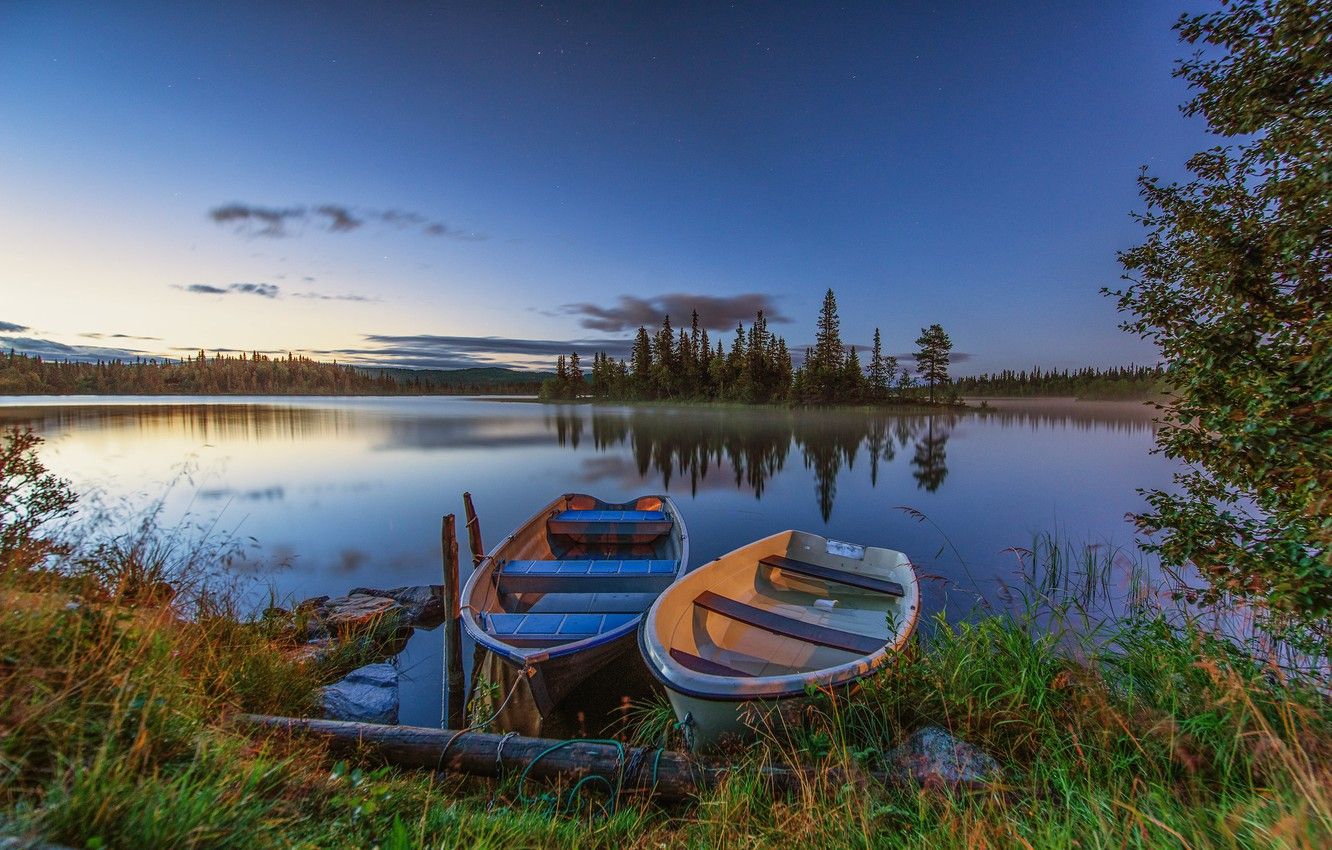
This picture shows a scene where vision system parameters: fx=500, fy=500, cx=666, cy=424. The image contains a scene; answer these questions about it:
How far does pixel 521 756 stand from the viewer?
367cm

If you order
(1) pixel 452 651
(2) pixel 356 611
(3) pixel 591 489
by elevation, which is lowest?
(3) pixel 591 489

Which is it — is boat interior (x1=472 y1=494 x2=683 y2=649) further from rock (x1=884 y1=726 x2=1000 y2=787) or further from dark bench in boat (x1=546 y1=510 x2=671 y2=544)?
rock (x1=884 y1=726 x2=1000 y2=787)

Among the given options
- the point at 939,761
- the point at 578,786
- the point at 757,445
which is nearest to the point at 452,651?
the point at 578,786

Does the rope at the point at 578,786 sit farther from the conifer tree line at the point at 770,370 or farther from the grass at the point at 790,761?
the conifer tree line at the point at 770,370

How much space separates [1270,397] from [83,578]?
8439 millimetres

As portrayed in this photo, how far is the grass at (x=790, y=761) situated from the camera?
2.09 metres

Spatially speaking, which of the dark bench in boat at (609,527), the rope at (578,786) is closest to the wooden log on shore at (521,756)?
the rope at (578,786)

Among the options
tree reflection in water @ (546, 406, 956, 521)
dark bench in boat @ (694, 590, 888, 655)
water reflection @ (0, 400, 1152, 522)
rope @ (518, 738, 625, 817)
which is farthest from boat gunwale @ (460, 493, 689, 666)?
tree reflection in water @ (546, 406, 956, 521)

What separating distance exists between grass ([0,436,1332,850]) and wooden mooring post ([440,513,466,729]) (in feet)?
7.80

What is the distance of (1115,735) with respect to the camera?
300cm

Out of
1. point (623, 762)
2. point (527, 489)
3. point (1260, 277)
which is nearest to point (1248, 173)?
point (1260, 277)

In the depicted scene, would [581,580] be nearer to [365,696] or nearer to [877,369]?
[365,696]

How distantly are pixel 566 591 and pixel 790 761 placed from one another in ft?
14.7

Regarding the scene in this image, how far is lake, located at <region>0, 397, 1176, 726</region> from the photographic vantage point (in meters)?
11.0
